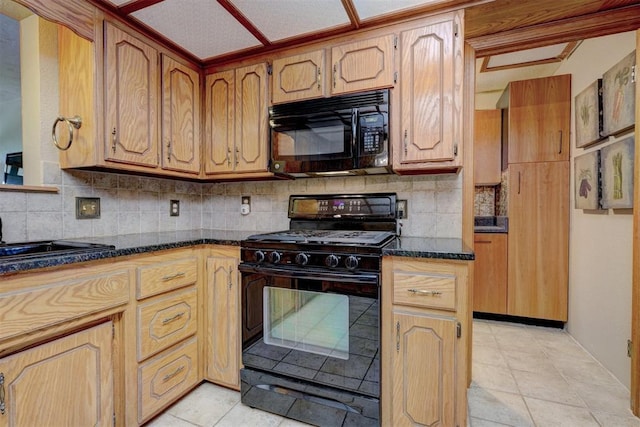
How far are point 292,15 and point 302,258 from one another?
4.25ft

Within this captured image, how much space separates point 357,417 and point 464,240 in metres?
1.12

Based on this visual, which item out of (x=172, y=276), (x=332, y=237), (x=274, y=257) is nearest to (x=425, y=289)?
(x=332, y=237)

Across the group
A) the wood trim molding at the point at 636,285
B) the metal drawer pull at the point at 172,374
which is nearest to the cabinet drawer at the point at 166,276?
the metal drawer pull at the point at 172,374

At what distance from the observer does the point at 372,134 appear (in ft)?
5.57

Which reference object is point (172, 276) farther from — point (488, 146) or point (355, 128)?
point (488, 146)

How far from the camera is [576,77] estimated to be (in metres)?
2.47

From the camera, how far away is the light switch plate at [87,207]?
5.59 feet

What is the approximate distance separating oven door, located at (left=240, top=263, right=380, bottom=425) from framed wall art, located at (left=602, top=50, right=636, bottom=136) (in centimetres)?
175

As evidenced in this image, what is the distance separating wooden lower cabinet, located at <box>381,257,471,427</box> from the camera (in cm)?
131

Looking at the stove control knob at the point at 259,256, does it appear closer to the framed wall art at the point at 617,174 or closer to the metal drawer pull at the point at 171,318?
the metal drawer pull at the point at 171,318

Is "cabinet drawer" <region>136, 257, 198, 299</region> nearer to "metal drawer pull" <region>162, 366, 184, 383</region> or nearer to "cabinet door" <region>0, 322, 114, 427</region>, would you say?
"cabinet door" <region>0, 322, 114, 427</region>

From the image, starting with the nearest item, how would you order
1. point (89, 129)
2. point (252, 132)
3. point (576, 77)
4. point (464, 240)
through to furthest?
point (89, 129), point (464, 240), point (252, 132), point (576, 77)

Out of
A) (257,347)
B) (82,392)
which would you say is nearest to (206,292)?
(257,347)

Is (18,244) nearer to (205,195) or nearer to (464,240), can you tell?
(205,195)
